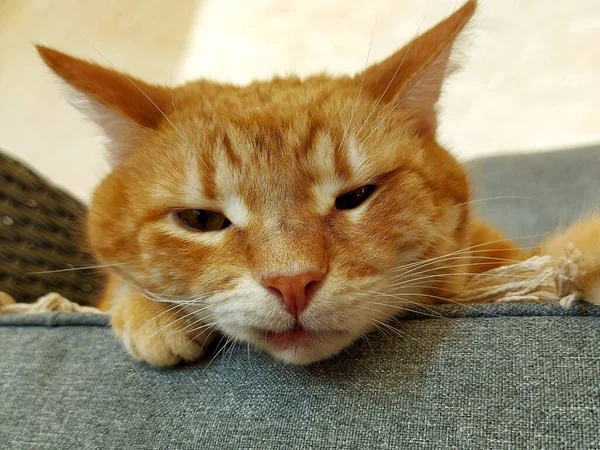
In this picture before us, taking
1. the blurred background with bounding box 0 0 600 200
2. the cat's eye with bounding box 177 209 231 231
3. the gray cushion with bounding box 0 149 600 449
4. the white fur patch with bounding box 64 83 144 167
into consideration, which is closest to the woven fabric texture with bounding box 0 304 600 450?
the gray cushion with bounding box 0 149 600 449

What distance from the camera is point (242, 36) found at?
9.84 feet

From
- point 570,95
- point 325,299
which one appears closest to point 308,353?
point 325,299

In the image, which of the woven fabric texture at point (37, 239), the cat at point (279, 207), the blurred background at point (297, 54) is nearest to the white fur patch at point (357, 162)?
the cat at point (279, 207)

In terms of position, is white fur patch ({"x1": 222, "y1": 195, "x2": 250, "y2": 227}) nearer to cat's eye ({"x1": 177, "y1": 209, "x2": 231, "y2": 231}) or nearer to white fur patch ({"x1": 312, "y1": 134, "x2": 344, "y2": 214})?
cat's eye ({"x1": 177, "y1": 209, "x2": 231, "y2": 231})

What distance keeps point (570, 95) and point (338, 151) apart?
6.40ft

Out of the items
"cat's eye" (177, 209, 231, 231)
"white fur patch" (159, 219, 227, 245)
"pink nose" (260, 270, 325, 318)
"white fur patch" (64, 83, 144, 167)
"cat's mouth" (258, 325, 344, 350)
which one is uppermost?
"white fur patch" (64, 83, 144, 167)

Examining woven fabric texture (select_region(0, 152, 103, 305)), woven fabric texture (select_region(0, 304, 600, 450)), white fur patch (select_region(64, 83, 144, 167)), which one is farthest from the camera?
woven fabric texture (select_region(0, 152, 103, 305))

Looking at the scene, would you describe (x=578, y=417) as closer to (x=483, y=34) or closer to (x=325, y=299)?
(x=325, y=299)

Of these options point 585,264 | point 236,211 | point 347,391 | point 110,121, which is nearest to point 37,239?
point 110,121

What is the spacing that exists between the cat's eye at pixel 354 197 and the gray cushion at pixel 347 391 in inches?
9.1

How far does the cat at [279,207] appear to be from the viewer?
80 cm

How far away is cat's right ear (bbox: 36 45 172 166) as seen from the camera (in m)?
0.98

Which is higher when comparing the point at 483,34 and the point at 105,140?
the point at 483,34

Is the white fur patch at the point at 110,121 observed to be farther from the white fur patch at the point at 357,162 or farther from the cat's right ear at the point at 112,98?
the white fur patch at the point at 357,162
